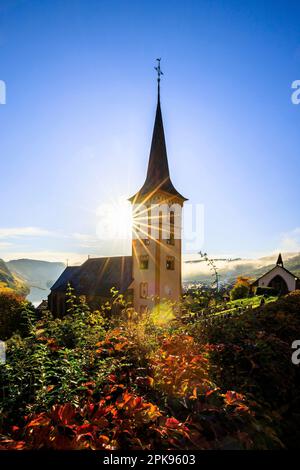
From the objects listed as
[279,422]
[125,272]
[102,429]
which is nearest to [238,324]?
[279,422]

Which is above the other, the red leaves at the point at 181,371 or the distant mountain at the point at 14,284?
the red leaves at the point at 181,371

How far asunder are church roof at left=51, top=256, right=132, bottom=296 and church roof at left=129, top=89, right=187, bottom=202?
7.64 m

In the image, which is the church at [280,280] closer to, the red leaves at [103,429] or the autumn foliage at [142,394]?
the autumn foliage at [142,394]

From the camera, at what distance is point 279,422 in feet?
11.2

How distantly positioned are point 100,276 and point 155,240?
8.33 metres

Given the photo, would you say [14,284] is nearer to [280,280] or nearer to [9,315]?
[9,315]

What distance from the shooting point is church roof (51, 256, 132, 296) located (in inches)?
1042

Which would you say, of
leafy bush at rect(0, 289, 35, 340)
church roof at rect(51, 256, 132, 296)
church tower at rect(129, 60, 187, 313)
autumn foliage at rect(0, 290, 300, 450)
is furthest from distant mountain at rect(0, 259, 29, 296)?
church tower at rect(129, 60, 187, 313)

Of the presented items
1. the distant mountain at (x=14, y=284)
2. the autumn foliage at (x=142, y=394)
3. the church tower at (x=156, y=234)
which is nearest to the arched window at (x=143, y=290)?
the church tower at (x=156, y=234)

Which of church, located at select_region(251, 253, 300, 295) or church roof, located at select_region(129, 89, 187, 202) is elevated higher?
church roof, located at select_region(129, 89, 187, 202)

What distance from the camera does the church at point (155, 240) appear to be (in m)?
24.1

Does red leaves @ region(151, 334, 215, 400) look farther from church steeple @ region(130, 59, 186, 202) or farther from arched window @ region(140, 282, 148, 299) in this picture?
church steeple @ region(130, 59, 186, 202)
